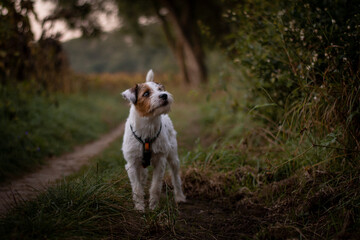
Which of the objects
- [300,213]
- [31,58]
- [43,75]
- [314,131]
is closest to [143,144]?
[300,213]

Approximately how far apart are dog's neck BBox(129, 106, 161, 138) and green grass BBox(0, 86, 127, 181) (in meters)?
2.67

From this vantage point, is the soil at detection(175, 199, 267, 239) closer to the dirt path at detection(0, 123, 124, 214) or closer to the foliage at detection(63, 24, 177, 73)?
the dirt path at detection(0, 123, 124, 214)

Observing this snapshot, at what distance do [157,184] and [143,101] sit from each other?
1138mm

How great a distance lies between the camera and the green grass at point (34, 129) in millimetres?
5395

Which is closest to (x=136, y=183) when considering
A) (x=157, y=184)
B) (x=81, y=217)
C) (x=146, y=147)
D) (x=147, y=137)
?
(x=157, y=184)

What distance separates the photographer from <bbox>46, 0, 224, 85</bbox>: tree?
697 inches

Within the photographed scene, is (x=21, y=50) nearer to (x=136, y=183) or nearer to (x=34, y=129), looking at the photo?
(x=34, y=129)

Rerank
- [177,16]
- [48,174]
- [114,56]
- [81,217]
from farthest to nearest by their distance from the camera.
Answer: [114,56]
[177,16]
[48,174]
[81,217]

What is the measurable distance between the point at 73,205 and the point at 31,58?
788 cm

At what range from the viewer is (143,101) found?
12.4 ft

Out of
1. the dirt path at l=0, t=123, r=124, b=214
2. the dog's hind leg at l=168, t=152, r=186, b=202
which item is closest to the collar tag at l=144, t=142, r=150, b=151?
the dog's hind leg at l=168, t=152, r=186, b=202

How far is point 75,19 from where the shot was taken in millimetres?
18094

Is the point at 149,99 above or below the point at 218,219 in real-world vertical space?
above

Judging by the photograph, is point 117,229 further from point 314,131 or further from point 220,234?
point 314,131
